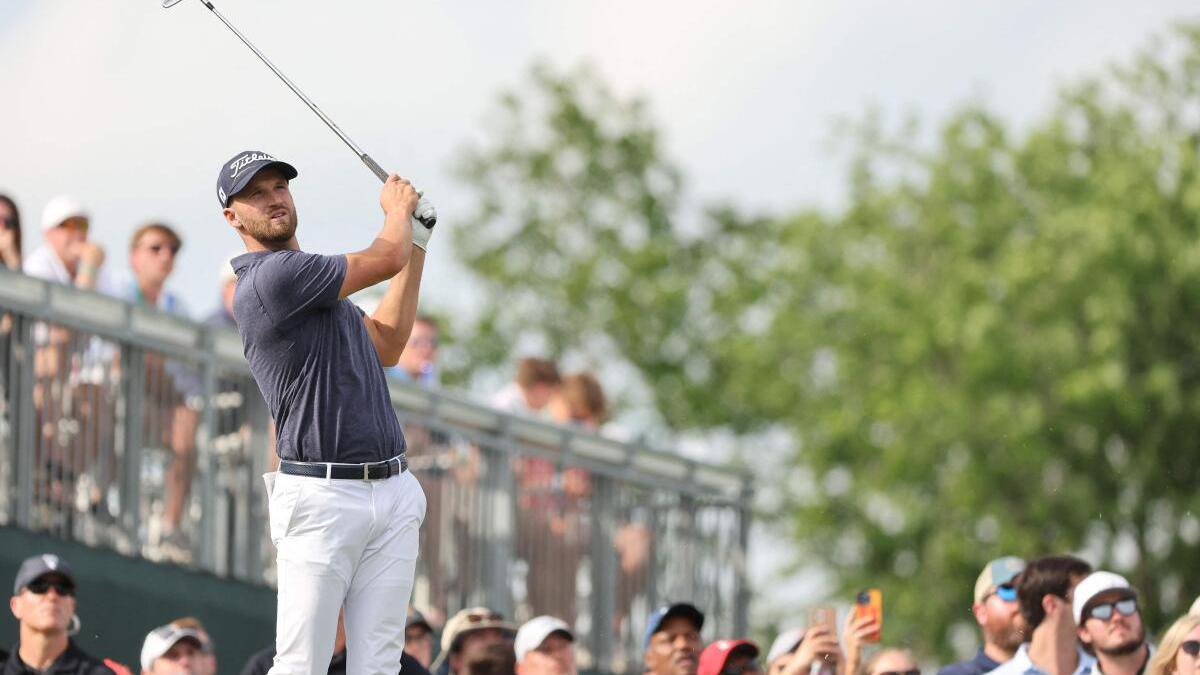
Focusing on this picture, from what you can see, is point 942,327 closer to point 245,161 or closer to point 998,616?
point 998,616

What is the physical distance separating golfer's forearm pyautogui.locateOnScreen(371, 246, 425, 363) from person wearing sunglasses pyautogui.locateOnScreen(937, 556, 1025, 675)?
3.61 meters

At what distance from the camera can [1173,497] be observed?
116 ft

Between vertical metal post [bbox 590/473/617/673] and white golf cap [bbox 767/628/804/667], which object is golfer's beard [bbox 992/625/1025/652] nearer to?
white golf cap [bbox 767/628/804/667]

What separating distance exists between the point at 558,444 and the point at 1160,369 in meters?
21.0

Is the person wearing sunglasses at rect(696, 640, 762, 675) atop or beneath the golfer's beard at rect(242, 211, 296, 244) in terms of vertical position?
beneath

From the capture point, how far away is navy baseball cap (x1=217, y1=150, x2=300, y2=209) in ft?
25.0

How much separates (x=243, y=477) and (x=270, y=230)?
5.85m

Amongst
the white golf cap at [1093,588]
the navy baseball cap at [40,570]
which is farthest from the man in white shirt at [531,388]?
the white golf cap at [1093,588]

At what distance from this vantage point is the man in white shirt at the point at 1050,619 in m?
10.4

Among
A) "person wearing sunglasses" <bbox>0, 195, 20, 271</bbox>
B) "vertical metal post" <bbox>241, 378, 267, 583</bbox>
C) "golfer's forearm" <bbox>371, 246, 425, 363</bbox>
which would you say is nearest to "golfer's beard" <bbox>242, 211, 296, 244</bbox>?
"golfer's forearm" <bbox>371, 246, 425, 363</bbox>

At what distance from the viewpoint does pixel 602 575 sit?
15703 mm

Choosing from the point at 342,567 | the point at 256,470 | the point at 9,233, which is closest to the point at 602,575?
the point at 256,470

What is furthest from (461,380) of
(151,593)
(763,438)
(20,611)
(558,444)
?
A: (20,611)

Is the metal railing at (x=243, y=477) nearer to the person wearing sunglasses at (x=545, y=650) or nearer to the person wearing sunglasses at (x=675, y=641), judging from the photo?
the person wearing sunglasses at (x=545, y=650)
